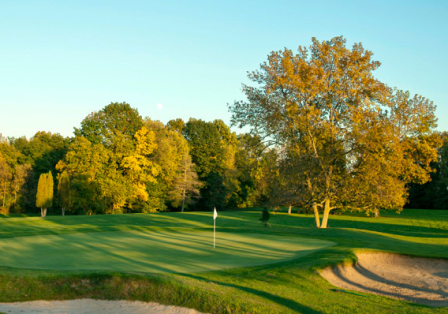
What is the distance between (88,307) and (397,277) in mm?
9483

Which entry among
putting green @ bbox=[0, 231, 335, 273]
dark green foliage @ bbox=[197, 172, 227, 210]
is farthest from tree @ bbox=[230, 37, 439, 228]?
dark green foliage @ bbox=[197, 172, 227, 210]

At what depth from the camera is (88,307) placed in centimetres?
795

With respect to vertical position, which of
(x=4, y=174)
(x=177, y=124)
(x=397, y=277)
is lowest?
(x=397, y=277)

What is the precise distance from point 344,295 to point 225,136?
219 ft

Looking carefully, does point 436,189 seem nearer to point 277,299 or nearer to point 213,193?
point 213,193

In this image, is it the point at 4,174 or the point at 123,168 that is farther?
the point at 4,174

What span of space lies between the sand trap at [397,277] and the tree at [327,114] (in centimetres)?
1084

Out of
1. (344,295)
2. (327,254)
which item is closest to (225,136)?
(327,254)

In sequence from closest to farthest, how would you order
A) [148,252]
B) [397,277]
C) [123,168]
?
[397,277] → [148,252] → [123,168]

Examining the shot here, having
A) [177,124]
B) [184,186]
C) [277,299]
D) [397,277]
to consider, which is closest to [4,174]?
[184,186]

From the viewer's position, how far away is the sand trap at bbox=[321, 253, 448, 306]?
9977mm

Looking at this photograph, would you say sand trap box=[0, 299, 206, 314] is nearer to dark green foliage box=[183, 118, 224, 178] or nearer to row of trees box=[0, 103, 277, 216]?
row of trees box=[0, 103, 277, 216]

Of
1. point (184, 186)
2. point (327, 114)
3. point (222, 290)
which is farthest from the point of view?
point (184, 186)

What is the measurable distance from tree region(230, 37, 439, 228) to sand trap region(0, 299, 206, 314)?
18.4 meters
